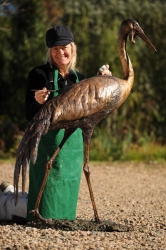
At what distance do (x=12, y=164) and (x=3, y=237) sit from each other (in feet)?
21.5

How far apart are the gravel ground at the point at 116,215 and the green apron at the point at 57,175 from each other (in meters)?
0.24

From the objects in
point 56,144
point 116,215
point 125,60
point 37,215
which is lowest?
point 116,215

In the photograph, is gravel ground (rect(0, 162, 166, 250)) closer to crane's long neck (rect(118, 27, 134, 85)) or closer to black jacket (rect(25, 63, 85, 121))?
black jacket (rect(25, 63, 85, 121))

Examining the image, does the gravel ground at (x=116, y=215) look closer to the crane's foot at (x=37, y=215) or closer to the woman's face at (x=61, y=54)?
the crane's foot at (x=37, y=215)

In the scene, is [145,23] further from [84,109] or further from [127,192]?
[84,109]

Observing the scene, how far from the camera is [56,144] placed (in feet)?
15.3

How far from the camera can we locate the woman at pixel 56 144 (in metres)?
4.66

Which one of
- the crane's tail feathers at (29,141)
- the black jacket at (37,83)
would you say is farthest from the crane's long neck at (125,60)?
the crane's tail feathers at (29,141)

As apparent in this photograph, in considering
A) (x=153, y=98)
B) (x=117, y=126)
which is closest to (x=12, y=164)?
(x=117, y=126)

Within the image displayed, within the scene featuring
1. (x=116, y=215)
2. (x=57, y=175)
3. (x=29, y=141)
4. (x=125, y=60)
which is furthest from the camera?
(x=116, y=215)

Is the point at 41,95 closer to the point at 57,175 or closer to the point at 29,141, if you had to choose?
the point at 29,141

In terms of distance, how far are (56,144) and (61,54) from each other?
30.8 inches

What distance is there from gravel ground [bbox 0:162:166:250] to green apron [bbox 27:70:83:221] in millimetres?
235

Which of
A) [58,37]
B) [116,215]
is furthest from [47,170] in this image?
[116,215]
